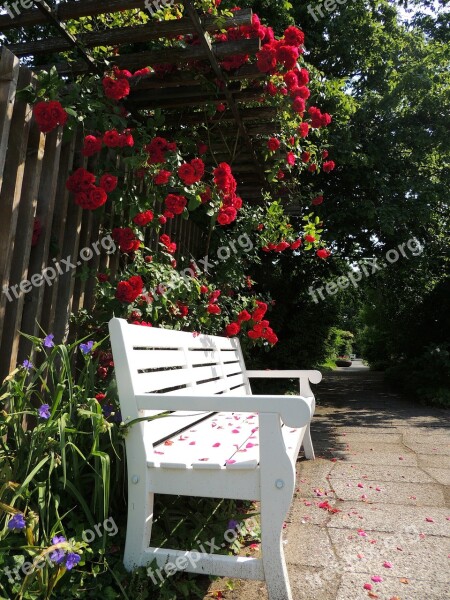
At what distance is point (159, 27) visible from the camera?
2.67 meters

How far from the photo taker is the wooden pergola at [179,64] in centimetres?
264

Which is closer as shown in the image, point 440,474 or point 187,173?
point 187,173

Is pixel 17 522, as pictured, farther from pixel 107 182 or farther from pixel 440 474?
pixel 440 474

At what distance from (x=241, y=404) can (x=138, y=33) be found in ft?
7.34

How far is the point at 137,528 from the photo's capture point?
173 centimetres

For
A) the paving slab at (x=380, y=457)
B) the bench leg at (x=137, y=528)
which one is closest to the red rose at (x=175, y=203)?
the bench leg at (x=137, y=528)

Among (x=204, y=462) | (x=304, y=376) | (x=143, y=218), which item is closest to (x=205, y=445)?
(x=204, y=462)

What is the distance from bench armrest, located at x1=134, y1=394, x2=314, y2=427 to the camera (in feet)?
5.19

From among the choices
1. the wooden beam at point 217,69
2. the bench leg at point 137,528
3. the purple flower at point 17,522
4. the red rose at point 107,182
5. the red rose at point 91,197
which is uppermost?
the wooden beam at point 217,69

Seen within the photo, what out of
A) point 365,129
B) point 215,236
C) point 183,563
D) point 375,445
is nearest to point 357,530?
point 183,563

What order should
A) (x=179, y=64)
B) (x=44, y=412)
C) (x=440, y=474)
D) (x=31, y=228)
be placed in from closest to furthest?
1. (x=44, y=412)
2. (x=31, y=228)
3. (x=179, y=64)
4. (x=440, y=474)

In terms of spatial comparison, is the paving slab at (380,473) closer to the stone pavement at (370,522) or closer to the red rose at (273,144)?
the stone pavement at (370,522)

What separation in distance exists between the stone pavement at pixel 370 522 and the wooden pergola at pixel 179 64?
8.78 feet

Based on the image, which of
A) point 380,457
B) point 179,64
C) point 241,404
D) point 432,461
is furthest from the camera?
point 380,457
